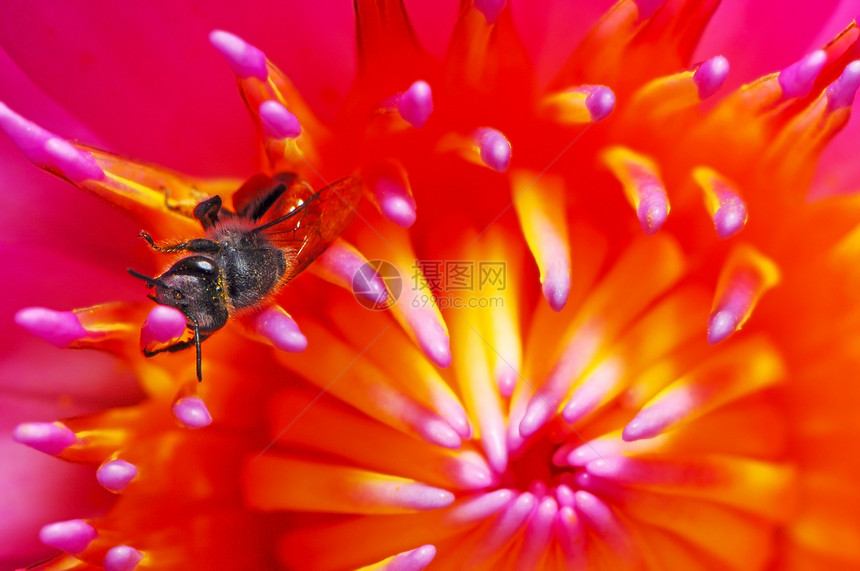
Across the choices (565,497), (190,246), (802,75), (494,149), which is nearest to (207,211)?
(190,246)

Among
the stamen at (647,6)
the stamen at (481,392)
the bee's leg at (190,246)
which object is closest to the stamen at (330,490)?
the stamen at (481,392)

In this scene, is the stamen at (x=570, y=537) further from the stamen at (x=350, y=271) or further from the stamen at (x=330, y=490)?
the stamen at (x=350, y=271)

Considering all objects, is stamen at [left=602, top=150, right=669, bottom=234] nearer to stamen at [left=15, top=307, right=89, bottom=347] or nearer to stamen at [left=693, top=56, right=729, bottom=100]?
stamen at [left=693, top=56, right=729, bottom=100]

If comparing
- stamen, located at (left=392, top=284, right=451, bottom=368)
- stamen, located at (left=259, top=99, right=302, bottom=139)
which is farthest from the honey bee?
stamen, located at (left=392, top=284, right=451, bottom=368)

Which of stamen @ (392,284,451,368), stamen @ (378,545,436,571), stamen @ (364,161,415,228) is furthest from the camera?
stamen @ (364,161,415,228)

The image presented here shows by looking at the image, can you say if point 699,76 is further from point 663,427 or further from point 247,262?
point 247,262

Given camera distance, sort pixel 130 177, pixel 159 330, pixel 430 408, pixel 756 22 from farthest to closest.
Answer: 1. pixel 756 22
2. pixel 130 177
3. pixel 430 408
4. pixel 159 330

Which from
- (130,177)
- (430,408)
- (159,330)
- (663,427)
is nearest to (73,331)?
(159,330)
